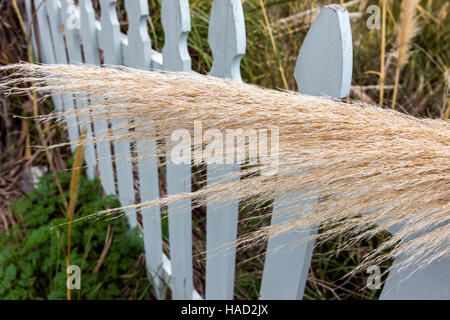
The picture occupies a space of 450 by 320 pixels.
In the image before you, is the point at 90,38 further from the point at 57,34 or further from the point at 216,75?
the point at 216,75

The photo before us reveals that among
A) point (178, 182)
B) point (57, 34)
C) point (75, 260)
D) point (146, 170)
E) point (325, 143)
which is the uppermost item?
point (57, 34)

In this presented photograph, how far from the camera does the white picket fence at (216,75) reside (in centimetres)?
69

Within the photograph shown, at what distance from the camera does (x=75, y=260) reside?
59.9 inches

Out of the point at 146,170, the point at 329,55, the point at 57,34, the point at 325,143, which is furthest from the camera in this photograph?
the point at 57,34

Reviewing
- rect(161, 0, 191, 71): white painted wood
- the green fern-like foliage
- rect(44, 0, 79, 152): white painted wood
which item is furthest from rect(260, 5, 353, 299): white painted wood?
rect(44, 0, 79, 152): white painted wood

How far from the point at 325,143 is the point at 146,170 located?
2.99 ft

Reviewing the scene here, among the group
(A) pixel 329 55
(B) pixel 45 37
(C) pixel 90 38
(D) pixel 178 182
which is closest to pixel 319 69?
(A) pixel 329 55

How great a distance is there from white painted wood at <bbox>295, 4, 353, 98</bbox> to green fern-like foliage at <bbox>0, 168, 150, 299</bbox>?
43.4 inches

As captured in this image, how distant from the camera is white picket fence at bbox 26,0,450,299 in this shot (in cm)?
69

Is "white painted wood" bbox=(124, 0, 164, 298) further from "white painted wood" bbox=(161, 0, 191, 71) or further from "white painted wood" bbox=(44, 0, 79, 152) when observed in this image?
"white painted wood" bbox=(44, 0, 79, 152)

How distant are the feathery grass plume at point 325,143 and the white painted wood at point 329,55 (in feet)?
0.56

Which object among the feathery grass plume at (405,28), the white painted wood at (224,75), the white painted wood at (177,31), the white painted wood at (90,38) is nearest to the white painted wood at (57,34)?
the white painted wood at (90,38)

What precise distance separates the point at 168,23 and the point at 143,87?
21.9 inches

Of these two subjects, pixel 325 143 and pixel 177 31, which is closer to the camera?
pixel 325 143
